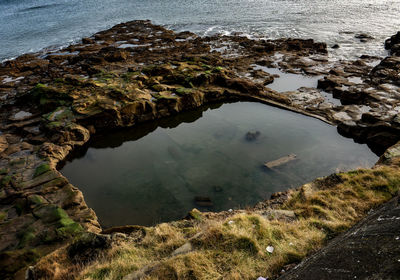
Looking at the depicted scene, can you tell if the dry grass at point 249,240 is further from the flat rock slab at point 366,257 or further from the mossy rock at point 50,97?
the mossy rock at point 50,97

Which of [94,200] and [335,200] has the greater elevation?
[335,200]

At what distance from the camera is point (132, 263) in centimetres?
684

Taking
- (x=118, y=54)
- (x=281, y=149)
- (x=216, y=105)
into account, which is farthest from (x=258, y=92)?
(x=118, y=54)

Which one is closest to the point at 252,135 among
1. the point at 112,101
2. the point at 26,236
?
the point at 112,101

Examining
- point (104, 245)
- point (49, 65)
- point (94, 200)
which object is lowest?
point (94, 200)

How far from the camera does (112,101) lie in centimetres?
1978

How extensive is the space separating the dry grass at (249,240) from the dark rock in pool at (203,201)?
287cm

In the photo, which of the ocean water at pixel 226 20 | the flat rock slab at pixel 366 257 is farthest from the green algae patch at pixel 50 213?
the ocean water at pixel 226 20

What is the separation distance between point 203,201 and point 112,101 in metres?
12.2

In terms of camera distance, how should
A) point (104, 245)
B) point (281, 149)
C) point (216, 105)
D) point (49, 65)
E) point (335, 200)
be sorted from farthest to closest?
1. point (49, 65)
2. point (216, 105)
3. point (281, 149)
4. point (335, 200)
5. point (104, 245)

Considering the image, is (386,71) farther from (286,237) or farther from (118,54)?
(118,54)

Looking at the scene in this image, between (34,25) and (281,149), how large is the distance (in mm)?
79001

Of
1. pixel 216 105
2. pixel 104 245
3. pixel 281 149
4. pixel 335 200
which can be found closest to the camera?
pixel 104 245

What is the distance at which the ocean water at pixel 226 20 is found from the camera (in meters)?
43.8
